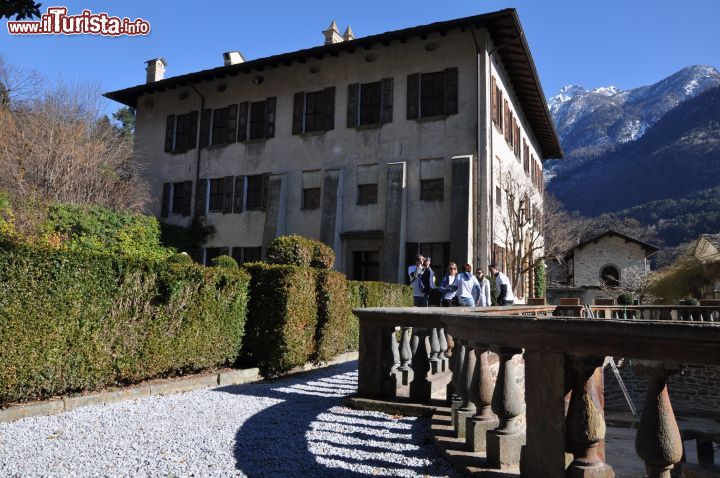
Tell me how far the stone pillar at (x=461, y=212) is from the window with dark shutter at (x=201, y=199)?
1132 cm

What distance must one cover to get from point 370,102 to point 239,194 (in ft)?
22.5

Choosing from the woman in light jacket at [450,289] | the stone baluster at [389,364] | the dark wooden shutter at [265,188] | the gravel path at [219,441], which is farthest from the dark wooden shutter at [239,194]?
the stone baluster at [389,364]

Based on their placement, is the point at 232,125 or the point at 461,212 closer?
the point at 461,212

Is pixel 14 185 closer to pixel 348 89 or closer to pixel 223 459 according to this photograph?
pixel 348 89

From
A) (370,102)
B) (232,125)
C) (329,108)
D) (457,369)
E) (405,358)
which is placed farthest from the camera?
(232,125)

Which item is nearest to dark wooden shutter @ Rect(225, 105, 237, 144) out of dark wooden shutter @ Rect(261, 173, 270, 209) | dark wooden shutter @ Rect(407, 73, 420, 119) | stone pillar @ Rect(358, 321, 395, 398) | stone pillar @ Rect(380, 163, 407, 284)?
dark wooden shutter @ Rect(261, 173, 270, 209)

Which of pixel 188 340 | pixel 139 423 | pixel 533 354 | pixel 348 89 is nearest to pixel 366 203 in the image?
pixel 348 89

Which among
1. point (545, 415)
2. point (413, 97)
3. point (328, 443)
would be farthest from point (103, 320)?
point (413, 97)

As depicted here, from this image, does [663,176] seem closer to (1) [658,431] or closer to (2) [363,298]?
(2) [363,298]

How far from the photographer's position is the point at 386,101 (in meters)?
20.2

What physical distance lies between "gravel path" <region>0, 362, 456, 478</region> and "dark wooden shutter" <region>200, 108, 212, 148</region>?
19501 millimetres

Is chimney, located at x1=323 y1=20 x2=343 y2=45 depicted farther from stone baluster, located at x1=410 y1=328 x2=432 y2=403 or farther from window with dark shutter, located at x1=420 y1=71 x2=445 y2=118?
stone baluster, located at x1=410 y1=328 x2=432 y2=403

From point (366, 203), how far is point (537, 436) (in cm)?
1771

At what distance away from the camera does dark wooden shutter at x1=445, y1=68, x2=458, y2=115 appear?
19.1 meters
